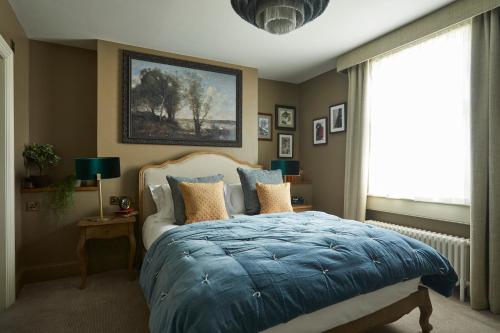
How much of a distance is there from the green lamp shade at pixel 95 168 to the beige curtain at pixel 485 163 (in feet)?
10.9

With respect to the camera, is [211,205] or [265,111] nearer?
[211,205]

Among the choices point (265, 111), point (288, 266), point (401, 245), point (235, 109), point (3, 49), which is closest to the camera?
point (288, 266)

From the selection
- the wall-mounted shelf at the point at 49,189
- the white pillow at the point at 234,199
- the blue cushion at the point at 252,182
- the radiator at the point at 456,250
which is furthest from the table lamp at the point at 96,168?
the radiator at the point at 456,250

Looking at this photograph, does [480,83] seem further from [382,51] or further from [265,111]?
[265,111]

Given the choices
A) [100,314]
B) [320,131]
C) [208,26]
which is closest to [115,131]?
[208,26]

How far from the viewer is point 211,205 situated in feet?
8.86

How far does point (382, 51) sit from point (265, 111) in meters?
1.96

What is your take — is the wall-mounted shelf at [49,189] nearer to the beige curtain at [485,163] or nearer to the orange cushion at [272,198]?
the orange cushion at [272,198]

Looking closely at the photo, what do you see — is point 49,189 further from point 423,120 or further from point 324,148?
point 423,120

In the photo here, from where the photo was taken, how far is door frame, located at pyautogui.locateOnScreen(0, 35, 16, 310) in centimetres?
225

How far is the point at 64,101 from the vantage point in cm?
325

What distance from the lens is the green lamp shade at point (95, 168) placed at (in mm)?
2627

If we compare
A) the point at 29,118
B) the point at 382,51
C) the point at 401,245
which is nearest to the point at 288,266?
the point at 401,245

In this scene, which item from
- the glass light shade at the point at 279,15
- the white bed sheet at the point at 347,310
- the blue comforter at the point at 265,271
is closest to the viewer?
the blue comforter at the point at 265,271
